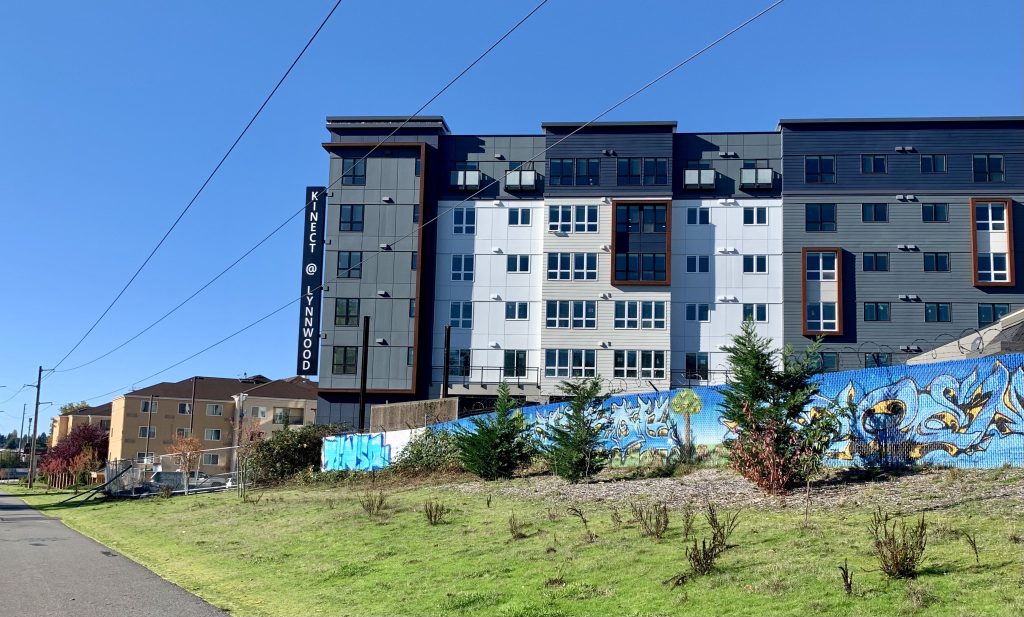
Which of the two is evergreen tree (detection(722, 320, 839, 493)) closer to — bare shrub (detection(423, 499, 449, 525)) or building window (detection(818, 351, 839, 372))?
bare shrub (detection(423, 499, 449, 525))

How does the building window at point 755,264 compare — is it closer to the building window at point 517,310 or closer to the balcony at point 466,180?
the building window at point 517,310

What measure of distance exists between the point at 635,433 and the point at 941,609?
19330 mm

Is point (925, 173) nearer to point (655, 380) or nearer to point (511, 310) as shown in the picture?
point (655, 380)

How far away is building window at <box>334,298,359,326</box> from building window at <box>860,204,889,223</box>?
34.6m

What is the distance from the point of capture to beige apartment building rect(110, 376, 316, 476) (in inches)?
4087

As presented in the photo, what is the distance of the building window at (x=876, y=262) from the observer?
201ft

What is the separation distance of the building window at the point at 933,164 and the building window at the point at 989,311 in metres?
9.02

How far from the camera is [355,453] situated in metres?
45.6

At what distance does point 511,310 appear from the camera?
218 feet

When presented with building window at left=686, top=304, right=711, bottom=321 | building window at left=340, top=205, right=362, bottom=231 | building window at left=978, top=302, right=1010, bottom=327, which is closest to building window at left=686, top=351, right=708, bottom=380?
building window at left=686, top=304, right=711, bottom=321

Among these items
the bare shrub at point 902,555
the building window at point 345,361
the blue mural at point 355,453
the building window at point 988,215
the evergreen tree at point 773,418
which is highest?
the building window at point 988,215

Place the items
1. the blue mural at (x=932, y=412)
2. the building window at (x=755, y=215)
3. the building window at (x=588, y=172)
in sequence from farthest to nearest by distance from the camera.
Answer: the building window at (x=588, y=172)
the building window at (x=755, y=215)
the blue mural at (x=932, y=412)

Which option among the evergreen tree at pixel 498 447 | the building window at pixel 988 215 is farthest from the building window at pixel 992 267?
Result: the evergreen tree at pixel 498 447

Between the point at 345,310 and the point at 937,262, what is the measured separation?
39507 mm
